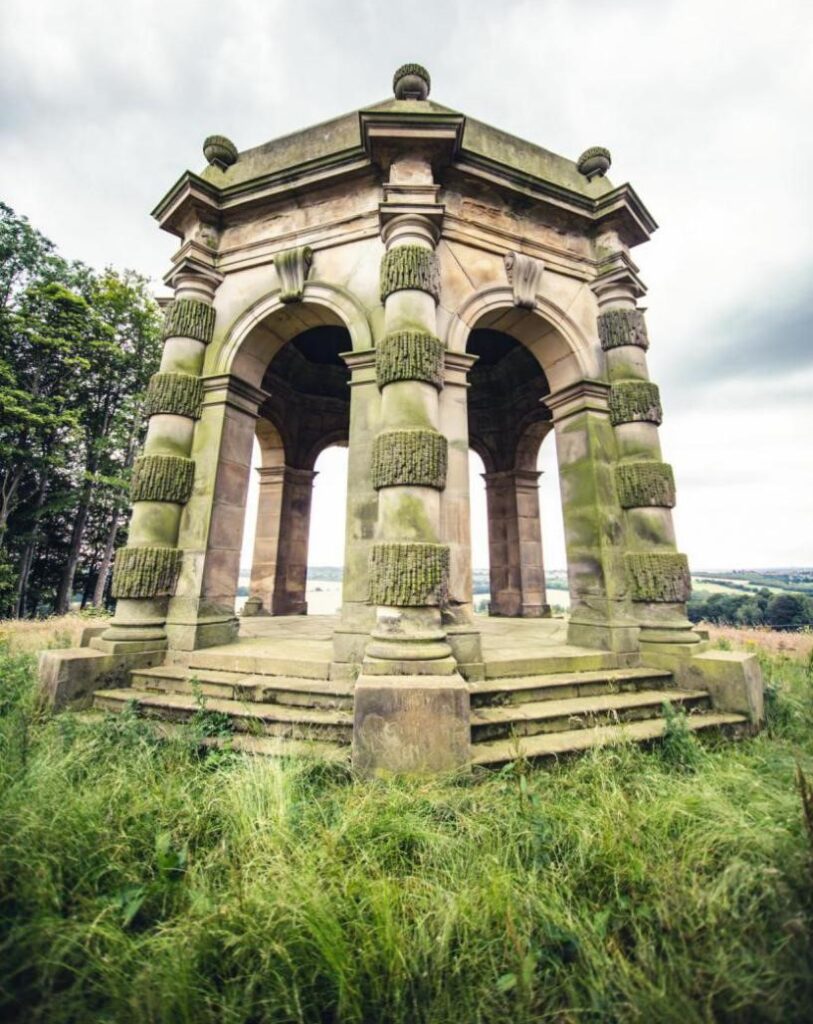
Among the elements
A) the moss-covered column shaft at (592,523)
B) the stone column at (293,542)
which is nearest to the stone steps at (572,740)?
the moss-covered column shaft at (592,523)

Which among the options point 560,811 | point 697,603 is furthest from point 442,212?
point 697,603

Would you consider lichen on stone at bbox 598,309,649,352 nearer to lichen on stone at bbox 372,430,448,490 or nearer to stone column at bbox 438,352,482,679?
stone column at bbox 438,352,482,679

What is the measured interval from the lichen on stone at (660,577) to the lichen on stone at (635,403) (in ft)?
5.79

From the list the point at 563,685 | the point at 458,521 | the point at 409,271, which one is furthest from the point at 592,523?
the point at 409,271

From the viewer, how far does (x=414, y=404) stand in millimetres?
4199

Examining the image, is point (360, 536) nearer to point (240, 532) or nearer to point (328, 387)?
point (240, 532)

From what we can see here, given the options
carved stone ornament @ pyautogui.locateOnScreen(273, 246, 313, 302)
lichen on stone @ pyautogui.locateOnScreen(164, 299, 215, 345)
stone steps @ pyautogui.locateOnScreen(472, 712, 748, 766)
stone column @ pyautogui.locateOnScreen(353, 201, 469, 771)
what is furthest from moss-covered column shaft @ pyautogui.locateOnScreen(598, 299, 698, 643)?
lichen on stone @ pyautogui.locateOnScreen(164, 299, 215, 345)

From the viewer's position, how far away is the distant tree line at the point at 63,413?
53.2 ft

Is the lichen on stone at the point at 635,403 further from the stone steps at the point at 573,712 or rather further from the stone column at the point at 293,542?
the stone column at the point at 293,542

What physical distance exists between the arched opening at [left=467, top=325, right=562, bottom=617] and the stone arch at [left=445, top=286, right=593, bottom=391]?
356 centimetres

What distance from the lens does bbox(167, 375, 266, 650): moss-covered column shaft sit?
16.1 feet

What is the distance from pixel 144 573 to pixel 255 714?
2401mm

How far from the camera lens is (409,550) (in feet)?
12.6

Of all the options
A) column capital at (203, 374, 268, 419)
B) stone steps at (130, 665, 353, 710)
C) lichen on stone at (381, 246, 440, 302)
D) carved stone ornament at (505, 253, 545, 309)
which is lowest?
stone steps at (130, 665, 353, 710)
